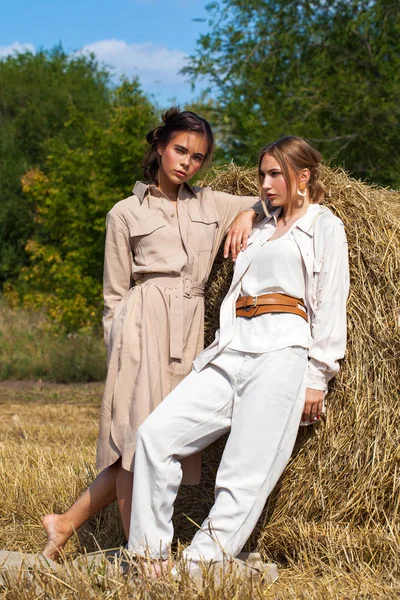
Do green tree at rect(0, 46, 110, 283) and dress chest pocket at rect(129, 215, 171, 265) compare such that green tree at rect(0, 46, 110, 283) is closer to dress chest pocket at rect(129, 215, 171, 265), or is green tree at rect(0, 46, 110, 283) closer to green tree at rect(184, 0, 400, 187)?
green tree at rect(184, 0, 400, 187)

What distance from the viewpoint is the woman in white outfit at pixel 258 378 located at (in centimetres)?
339

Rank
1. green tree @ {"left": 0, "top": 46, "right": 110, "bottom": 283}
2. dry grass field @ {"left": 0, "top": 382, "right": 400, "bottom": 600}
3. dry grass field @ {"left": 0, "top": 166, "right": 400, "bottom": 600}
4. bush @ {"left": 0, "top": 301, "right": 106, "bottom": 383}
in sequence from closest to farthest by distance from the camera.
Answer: dry grass field @ {"left": 0, "top": 382, "right": 400, "bottom": 600} < dry grass field @ {"left": 0, "top": 166, "right": 400, "bottom": 600} < bush @ {"left": 0, "top": 301, "right": 106, "bottom": 383} < green tree @ {"left": 0, "top": 46, "right": 110, "bottom": 283}

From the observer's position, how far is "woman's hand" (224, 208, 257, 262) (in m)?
3.91

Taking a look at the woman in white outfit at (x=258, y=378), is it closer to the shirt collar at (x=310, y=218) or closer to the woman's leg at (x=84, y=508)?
the shirt collar at (x=310, y=218)

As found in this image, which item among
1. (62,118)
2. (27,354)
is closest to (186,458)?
(27,354)

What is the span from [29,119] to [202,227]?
1801 cm

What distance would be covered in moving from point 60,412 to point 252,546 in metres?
4.35

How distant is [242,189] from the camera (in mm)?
4574

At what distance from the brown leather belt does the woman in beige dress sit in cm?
37

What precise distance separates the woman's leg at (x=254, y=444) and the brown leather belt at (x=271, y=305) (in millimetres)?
188

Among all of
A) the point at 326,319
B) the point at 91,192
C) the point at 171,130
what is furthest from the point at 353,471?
the point at 91,192

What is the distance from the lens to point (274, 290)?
11.9 feet

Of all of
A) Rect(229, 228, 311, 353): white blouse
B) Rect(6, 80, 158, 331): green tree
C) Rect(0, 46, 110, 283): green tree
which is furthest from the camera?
Rect(0, 46, 110, 283): green tree

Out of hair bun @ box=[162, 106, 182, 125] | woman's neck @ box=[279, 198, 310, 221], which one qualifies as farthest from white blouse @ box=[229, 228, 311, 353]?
hair bun @ box=[162, 106, 182, 125]
